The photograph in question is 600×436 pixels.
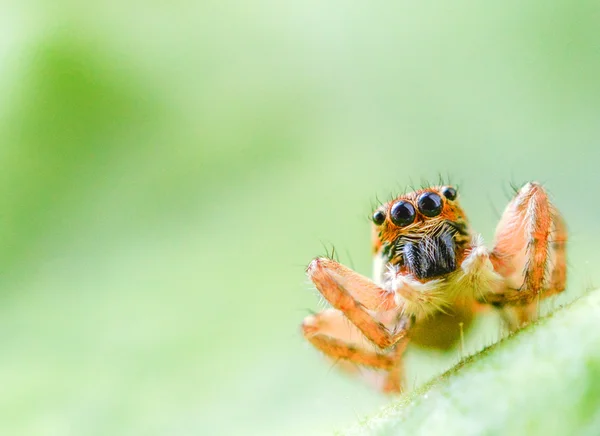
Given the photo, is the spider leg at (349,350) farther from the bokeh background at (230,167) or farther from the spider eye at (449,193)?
the spider eye at (449,193)

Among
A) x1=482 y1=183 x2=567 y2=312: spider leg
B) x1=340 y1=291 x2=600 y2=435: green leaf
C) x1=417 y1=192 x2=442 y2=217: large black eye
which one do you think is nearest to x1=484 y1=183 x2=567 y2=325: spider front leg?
x1=482 y1=183 x2=567 y2=312: spider leg

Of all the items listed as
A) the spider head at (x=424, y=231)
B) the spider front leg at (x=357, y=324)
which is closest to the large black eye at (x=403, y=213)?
the spider head at (x=424, y=231)

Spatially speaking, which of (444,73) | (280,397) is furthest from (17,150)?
(444,73)

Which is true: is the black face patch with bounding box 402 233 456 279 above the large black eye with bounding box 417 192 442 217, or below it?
below

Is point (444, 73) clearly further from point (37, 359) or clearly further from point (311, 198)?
point (37, 359)

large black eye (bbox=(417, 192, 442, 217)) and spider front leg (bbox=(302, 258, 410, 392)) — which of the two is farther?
large black eye (bbox=(417, 192, 442, 217))

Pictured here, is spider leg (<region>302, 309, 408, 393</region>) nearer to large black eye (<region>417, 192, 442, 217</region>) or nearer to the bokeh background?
the bokeh background

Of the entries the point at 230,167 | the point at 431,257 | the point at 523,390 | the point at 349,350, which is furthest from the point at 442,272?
the point at 230,167
